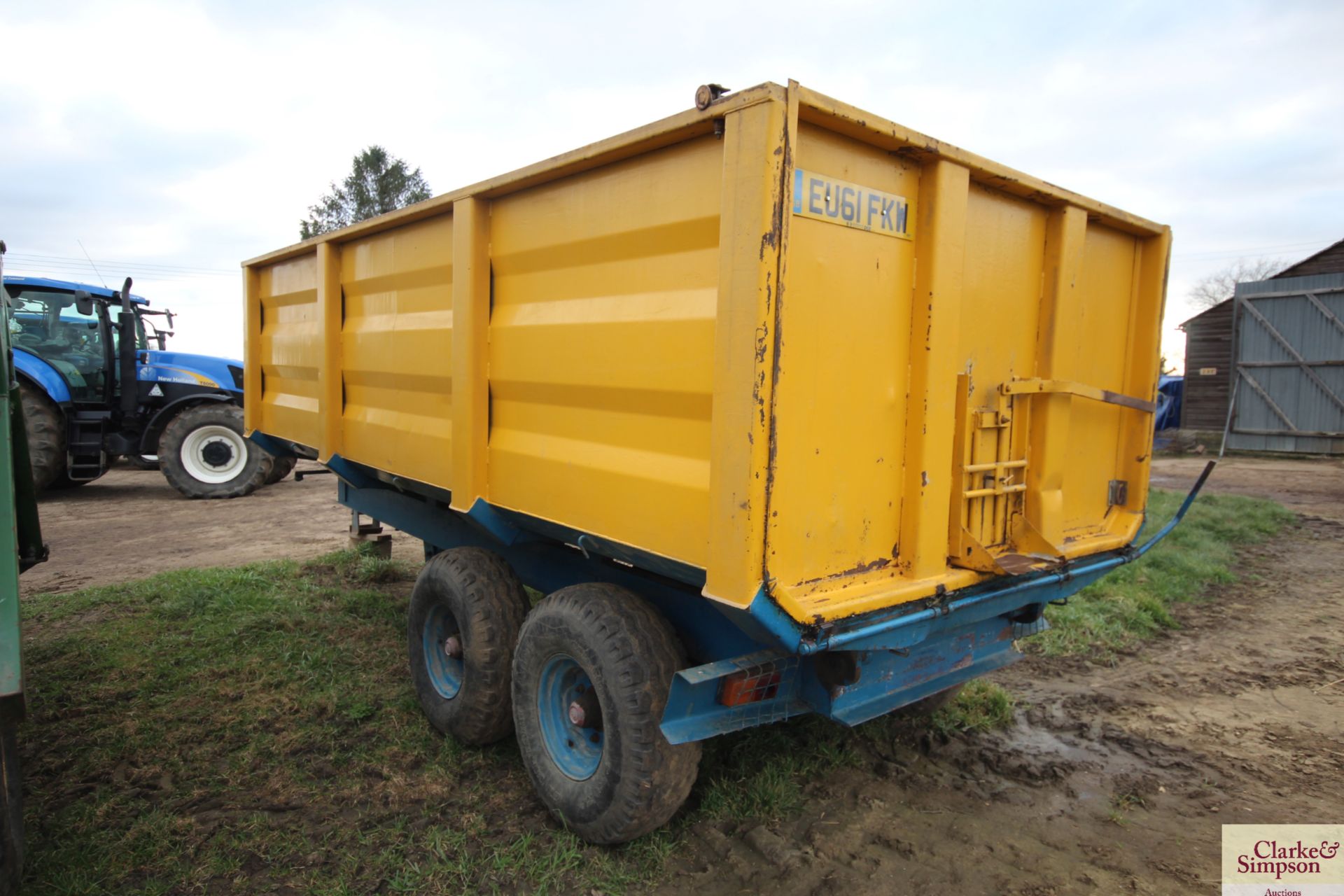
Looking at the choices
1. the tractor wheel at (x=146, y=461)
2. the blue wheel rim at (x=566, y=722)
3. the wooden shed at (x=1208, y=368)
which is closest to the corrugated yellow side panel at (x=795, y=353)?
the blue wheel rim at (x=566, y=722)

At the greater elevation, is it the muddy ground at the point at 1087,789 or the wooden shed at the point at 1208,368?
the wooden shed at the point at 1208,368

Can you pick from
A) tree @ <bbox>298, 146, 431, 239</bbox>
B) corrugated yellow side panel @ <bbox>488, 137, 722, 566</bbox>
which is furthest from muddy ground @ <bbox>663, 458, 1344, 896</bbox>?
tree @ <bbox>298, 146, 431, 239</bbox>

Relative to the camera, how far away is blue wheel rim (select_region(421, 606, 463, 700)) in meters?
3.75

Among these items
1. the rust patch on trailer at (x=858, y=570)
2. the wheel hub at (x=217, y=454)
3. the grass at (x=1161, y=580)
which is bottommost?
the grass at (x=1161, y=580)

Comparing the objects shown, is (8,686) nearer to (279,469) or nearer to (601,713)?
(601,713)

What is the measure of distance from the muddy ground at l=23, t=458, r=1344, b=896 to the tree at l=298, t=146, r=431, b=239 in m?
36.8

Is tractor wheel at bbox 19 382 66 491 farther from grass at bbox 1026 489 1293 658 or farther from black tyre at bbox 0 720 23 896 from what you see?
grass at bbox 1026 489 1293 658

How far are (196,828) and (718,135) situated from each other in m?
3.05

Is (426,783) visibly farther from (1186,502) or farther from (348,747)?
(1186,502)

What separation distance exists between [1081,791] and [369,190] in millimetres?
39262

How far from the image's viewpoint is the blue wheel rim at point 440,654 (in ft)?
12.3

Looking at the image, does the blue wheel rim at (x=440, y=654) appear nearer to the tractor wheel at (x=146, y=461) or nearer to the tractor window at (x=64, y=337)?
the tractor window at (x=64, y=337)

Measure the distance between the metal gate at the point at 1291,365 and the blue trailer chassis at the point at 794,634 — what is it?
540 inches

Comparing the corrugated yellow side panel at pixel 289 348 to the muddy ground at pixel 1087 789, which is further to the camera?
the corrugated yellow side panel at pixel 289 348
